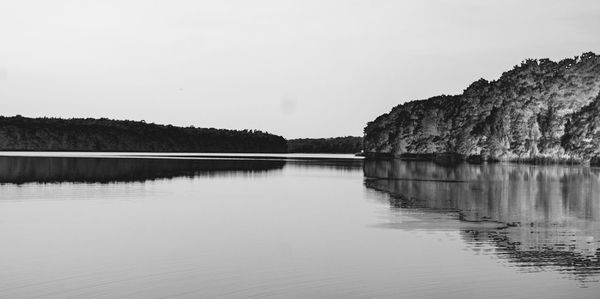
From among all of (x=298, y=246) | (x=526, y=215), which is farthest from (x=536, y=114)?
(x=298, y=246)

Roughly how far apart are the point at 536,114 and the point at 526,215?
82.8 metres

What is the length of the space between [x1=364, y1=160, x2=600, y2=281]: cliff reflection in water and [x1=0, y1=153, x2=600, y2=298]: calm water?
0.07 m

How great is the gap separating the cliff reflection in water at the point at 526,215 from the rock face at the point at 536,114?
3860 cm

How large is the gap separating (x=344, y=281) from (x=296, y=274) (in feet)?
4.91

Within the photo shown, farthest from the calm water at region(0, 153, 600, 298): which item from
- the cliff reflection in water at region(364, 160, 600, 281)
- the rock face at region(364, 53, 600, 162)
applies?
the rock face at region(364, 53, 600, 162)

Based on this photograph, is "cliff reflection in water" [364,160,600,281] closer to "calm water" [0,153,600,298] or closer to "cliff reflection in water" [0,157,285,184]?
"calm water" [0,153,600,298]

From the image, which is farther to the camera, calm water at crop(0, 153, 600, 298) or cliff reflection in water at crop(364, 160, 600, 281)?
cliff reflection in water at crop(364, 160, 600, 281)

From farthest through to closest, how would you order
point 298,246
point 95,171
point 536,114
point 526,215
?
1. point 536,114
2. point 95,171
3. point 526,215
4. point 298,246

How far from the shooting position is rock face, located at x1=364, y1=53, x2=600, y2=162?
97.2 meters

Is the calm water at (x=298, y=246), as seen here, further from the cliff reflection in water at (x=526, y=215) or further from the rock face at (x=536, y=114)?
the rock face at (x=536, y=114)

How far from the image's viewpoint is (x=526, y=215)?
3444 centimetres

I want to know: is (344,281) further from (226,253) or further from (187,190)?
(187,190)

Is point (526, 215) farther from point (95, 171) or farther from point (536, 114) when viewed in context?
point (536, 114)

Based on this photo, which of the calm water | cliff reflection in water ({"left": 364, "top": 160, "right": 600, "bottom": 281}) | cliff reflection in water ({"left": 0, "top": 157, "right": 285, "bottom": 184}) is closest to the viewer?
the calm water
